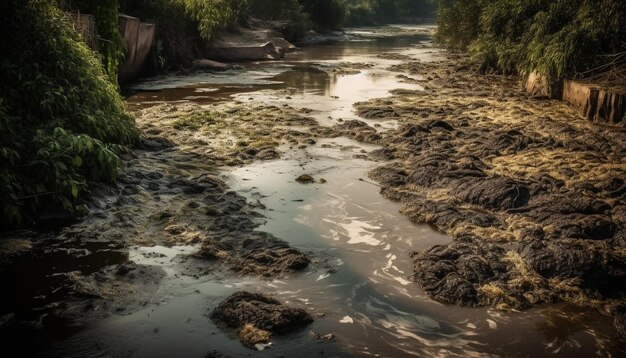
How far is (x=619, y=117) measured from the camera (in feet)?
32.7

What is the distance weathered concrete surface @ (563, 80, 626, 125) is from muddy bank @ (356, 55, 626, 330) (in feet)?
0.97

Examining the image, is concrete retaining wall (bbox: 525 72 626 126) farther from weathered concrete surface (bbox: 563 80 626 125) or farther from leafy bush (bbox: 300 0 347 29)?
leafy bush (bbox: 300 0 347 29)

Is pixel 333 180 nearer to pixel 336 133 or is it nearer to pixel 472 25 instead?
pixel 336 133

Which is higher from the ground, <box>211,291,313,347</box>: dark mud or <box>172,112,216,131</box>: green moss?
<box>172,112,216,131</box>: green moss

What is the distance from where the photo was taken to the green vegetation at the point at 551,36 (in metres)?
11.7

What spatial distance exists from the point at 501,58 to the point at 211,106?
33.1 feet

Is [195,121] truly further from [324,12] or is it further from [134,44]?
[324,12]

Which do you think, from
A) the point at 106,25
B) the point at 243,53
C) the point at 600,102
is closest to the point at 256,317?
the point at 106,25

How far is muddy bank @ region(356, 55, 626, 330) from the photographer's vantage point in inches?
173

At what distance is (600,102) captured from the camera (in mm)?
10383

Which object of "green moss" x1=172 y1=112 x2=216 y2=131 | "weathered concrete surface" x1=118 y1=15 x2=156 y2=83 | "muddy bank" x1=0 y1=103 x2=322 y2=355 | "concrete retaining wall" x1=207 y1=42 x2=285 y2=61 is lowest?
"muddy bank" x1=0 y1=103 x2=322 y2=355

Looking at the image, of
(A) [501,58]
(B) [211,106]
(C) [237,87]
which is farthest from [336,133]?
(A) [501,58]

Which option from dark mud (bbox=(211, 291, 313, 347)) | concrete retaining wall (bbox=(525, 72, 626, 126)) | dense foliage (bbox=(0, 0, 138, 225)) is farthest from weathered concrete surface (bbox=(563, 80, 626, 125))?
dense foliage (bbox=(0, 0, 138, 225))

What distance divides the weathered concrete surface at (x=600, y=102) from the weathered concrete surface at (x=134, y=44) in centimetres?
1026
